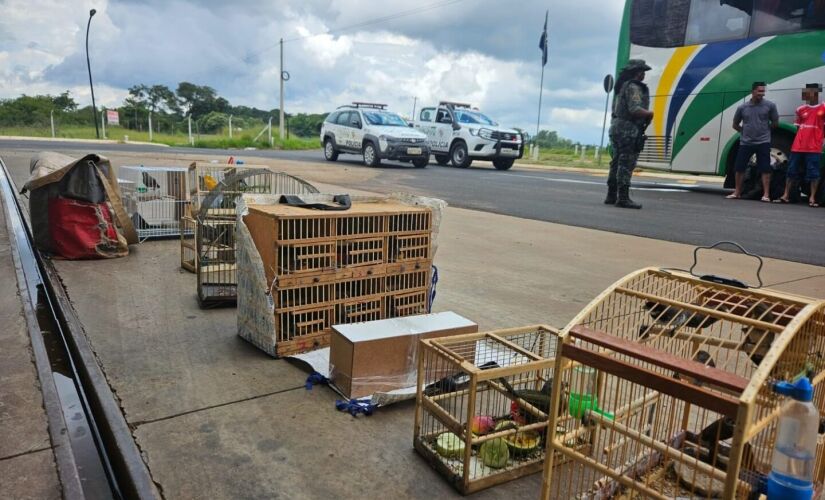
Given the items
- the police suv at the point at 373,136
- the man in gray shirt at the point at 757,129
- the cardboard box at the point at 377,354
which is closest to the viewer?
the cardboard box at the point at 377,354

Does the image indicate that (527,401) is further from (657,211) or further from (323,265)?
(657,211)

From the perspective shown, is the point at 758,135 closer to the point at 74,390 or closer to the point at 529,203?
the point at 529,203

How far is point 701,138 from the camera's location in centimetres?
1248

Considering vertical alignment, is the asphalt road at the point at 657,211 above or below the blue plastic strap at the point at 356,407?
above

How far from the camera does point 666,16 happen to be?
41.2 ft

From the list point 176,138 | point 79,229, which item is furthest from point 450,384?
point 176,138

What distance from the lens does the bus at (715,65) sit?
10797 mm

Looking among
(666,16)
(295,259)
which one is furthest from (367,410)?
(666,16)

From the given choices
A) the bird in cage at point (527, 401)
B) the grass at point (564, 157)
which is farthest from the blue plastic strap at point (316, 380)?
the grass at point (564, 157)

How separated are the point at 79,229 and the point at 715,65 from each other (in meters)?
11.9

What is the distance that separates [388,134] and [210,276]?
14.2 meters

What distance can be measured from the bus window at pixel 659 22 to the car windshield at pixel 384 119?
8.17 m

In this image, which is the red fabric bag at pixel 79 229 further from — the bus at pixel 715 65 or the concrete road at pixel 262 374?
the bus at pixel 715 65

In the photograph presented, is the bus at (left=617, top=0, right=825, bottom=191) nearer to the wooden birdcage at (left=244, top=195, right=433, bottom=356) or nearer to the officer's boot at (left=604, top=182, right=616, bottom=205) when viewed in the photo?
the officer's boot at (left=604, top=182, right=616, bottom=205)
